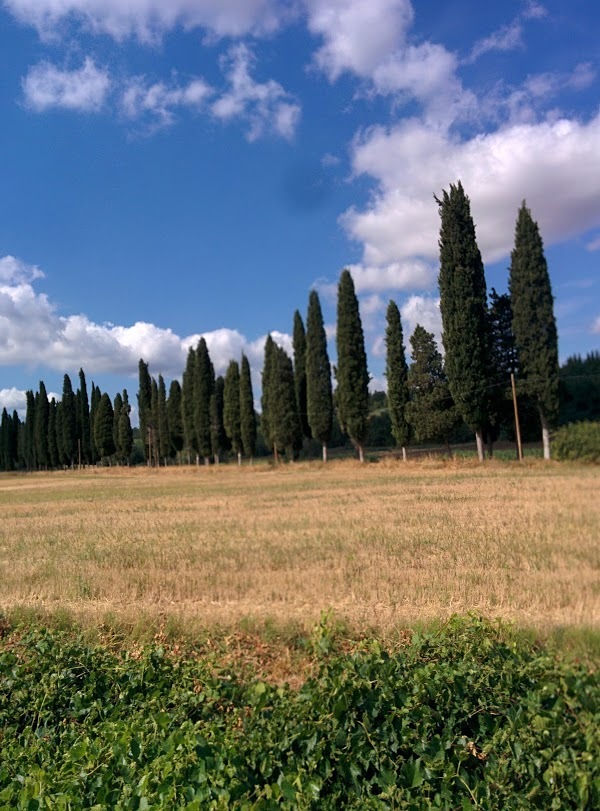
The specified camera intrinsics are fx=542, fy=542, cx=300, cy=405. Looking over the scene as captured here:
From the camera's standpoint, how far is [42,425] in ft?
274

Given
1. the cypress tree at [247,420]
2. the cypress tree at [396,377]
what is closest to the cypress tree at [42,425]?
the cypress tree at [247,420]

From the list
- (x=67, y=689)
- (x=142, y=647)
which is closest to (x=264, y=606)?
(x=142, y=647)

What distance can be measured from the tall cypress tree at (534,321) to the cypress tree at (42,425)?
71955mm

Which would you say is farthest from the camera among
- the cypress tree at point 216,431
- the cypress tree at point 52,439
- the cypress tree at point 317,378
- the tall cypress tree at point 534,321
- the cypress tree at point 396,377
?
the cypress tree at point 52,439

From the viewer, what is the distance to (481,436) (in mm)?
33625

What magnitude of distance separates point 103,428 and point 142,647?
7467 cm

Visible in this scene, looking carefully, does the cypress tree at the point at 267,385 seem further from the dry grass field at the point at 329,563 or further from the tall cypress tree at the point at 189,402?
the dry grass field at the point at 329,563

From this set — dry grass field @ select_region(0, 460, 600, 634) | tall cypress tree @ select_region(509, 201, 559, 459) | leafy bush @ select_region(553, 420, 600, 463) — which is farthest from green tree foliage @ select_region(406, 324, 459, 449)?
dry grass field @ select_region(0, 460, 600, 634)

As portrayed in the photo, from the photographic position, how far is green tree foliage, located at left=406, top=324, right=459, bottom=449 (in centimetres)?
3900

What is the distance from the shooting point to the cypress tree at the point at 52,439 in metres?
82.1

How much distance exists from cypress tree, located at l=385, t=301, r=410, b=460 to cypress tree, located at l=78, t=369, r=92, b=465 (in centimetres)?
5228

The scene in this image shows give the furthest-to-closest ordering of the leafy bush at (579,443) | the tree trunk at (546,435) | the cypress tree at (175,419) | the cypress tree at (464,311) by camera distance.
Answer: the cypress tree at (175,419) → the cypress tree at (464,311) → the tree trunk at (546,435) → the leafy bush at (579,443)

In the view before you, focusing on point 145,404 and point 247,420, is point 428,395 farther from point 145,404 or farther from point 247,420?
point 145,404

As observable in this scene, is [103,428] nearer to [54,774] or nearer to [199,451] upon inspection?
[199,451]
